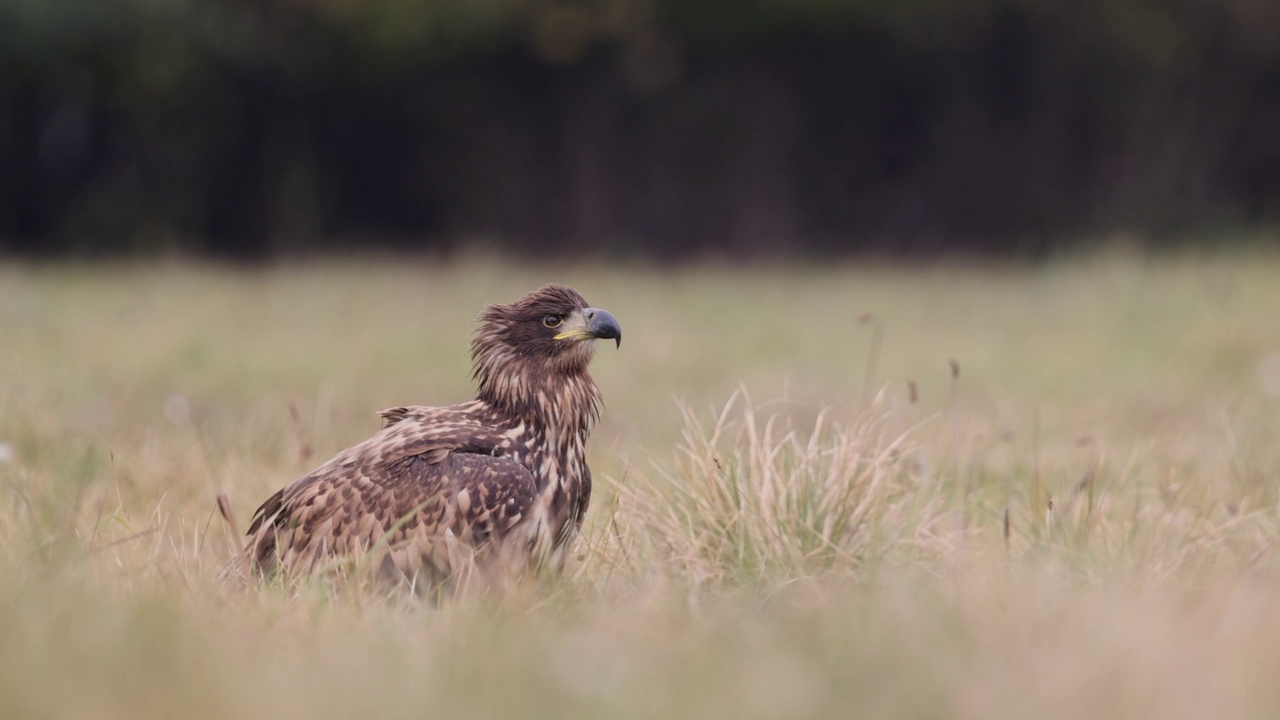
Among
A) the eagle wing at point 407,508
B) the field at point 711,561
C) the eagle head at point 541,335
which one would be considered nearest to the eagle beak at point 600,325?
the eagle head at point 541,335

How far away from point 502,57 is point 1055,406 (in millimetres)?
12002

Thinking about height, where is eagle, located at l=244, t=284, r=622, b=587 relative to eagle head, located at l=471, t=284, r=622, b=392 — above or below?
below

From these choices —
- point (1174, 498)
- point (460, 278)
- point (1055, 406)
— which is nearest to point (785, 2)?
point (460, 278)

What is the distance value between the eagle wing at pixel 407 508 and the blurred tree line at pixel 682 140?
1352cm

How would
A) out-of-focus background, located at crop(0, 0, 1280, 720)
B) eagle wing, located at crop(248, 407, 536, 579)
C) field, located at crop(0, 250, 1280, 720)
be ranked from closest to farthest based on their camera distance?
field, located at crop(0, 250, 1280, 720) < out-of-focus background, located at crop(0, 0, 1280, 720) < eagle wing, located at crop(248, 407, 536, 579)

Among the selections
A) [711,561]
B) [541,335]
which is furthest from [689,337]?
[711,561]

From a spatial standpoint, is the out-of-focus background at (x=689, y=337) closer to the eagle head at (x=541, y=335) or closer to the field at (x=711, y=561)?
the field at (x=711, y=561)

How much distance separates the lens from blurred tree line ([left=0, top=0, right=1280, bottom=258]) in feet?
56.9

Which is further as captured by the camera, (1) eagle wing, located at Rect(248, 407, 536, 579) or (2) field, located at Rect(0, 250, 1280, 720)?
(1) eagle wing, located at Rect(248, 407, 536, 579)

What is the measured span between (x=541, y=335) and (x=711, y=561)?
787mm

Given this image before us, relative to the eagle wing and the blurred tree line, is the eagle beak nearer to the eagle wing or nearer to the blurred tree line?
the eagle wing

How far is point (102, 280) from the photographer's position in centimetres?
1270

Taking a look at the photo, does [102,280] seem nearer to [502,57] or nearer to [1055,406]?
[502,57]

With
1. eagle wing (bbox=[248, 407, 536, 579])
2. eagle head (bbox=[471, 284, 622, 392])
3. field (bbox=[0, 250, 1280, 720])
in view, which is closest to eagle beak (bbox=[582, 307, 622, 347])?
eagle head (bbox=[471, 284, 622, 392])
